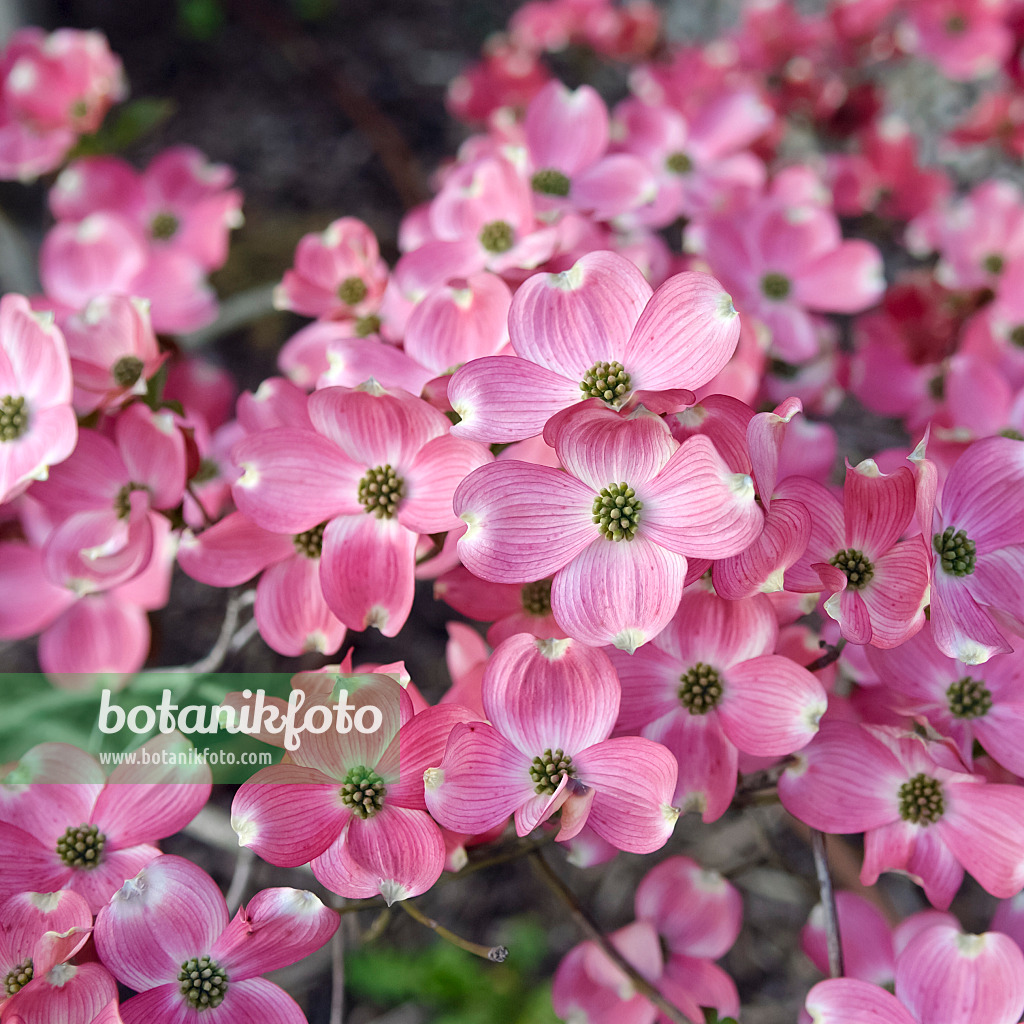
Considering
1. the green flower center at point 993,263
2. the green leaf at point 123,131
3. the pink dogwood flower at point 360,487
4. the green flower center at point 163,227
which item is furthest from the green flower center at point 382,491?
the green flower center at point 993,263

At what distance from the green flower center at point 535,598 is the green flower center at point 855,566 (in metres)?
0.25

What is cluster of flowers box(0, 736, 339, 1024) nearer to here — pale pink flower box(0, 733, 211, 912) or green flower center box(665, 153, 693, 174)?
pale pink flower box(0, 733, 211, 912)

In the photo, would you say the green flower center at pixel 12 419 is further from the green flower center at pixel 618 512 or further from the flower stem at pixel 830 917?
the flower stem at pixel 830 917

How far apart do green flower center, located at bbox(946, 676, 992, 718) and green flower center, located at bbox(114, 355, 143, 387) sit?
79 centimetres

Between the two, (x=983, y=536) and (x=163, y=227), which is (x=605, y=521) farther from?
(x=163, y=227)

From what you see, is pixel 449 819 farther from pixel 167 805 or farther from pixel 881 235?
pixel 881 235

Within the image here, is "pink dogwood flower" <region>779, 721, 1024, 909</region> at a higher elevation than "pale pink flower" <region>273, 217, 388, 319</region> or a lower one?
lower

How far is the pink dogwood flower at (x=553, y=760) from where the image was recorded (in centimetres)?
59

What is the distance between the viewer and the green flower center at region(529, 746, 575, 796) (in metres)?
0.62

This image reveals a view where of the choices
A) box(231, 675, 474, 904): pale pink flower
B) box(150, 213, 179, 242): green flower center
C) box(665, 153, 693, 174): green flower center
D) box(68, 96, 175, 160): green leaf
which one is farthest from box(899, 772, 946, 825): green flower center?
box(68, 96, 175, 160): green leaf

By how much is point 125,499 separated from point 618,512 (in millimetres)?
484

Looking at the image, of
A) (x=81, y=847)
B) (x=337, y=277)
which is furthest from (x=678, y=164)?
(x=81, y=847)

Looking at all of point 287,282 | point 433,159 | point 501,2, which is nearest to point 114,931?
point 287,282

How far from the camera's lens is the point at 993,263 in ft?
4.32
